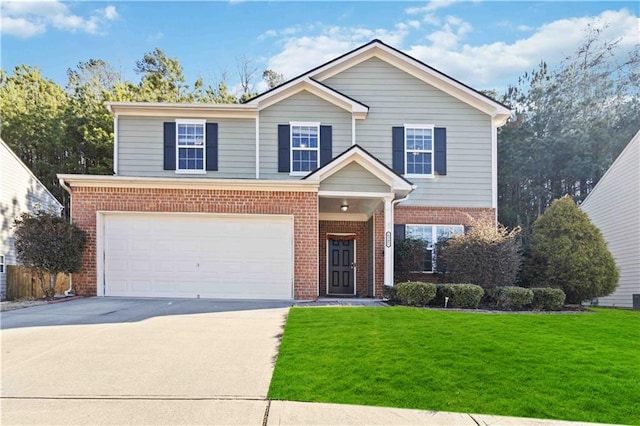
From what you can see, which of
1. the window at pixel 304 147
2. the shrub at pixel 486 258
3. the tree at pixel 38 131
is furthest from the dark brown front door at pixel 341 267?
the tree at pixel 38 131

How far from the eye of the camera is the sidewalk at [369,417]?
3.85 meters

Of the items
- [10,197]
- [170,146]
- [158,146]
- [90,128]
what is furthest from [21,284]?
[90,128]

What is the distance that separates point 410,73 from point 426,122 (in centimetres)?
184

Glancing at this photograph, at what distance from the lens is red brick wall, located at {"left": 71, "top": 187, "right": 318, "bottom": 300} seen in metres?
11.6

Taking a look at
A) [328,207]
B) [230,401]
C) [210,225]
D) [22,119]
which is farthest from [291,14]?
[22,119]

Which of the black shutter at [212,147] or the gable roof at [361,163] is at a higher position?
the black shutter at [212,147]

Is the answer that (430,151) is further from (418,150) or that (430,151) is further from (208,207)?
(208,207)

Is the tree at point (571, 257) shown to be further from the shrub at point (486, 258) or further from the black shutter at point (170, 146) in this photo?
the black shutter at point (170, 146)

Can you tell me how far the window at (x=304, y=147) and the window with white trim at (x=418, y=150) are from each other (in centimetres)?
306

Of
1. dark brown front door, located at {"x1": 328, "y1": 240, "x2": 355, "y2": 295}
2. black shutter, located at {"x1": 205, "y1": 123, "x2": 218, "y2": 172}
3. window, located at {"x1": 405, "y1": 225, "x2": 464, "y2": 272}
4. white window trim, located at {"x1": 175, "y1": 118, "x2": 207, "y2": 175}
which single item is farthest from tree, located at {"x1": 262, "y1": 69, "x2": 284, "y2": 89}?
window, located at {"x1": 405, "y1": 225, "x2": 464, "y2": 272}

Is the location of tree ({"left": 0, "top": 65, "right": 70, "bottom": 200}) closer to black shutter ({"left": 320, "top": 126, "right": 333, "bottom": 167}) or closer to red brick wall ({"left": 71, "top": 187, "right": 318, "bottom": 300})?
red brick wall ({"left": 71, "top": 187, "right": 318, "bottom": 300})

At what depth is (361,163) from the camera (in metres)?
11.9

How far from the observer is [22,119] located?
26156mm

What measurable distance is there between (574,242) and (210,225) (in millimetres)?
9802
